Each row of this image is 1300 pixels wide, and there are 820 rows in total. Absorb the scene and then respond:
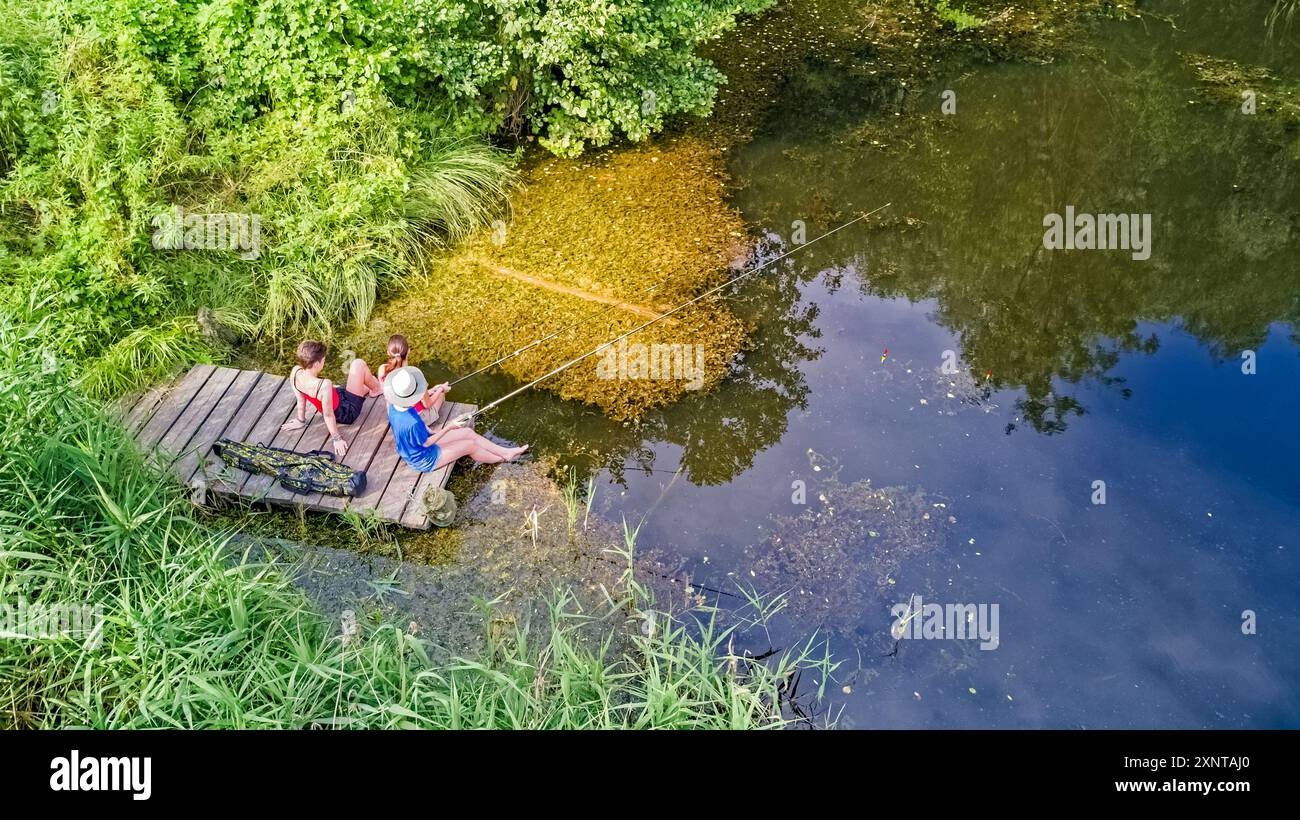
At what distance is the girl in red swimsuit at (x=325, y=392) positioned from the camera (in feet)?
18.8

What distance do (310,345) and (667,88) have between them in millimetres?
5834

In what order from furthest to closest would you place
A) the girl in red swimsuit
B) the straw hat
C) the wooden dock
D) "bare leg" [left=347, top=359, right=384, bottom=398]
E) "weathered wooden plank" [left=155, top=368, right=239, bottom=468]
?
"bare leg" [left=347, top=359, right=384, bottom=398] → "weathered wooden plank" [left=155, top=368, right=239, bottom=468] → the girl in red swimsuit → the wooden dock → the straw hat

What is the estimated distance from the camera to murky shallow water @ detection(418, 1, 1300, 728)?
5.01 m

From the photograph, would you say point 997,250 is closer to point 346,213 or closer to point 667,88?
point 667,88

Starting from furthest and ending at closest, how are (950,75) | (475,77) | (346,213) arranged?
(950,75), (475,77), (346,213)

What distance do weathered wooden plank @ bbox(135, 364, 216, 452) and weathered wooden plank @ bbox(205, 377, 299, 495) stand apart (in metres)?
0.45

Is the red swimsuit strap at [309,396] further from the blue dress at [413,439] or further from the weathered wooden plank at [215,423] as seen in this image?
the weathered wooden plank at [215,423]

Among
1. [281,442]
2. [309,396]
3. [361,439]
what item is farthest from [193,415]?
[361,439]

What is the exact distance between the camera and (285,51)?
25.0 ft

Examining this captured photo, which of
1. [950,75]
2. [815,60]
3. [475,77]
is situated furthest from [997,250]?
[475,77]

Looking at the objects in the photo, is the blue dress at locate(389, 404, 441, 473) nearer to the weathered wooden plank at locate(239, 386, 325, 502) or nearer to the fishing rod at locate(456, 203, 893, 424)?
the fishing rod at locate(456, 203, 893, 424)

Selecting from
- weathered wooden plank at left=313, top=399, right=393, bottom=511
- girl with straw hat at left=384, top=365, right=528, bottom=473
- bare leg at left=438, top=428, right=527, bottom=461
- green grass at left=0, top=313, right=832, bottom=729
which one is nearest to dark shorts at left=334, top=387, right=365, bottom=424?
weathered wooden plank at left=313, top=399, right=393, bottom=511

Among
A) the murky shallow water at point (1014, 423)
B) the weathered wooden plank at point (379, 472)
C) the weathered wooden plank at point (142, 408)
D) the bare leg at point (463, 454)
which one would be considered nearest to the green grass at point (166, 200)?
the weathered wooden plank at point (142, 408)

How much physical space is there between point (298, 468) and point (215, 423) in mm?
1027
